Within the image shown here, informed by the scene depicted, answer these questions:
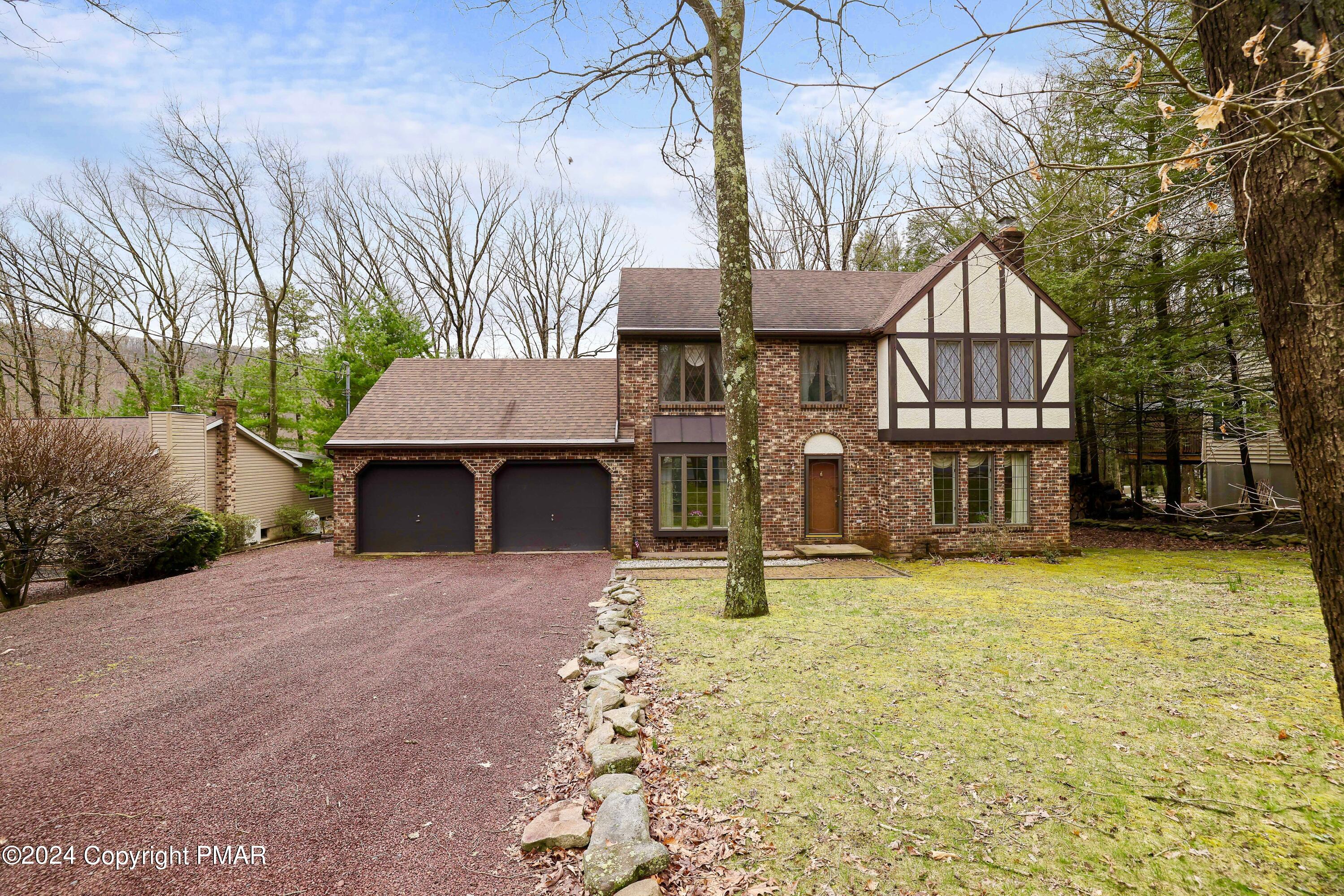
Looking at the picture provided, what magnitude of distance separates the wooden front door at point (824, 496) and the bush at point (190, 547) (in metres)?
12.9

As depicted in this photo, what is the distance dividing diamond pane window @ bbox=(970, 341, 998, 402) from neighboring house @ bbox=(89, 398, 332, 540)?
1713 cm

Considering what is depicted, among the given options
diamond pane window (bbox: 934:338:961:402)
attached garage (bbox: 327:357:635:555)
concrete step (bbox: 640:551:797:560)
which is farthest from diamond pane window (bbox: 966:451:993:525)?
attached garage (bbox: 327:357:635:555)

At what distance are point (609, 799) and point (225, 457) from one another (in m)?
17.9

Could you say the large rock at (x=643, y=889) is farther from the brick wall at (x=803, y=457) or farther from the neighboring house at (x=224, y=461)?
the neighboring house at (x=224, y=461)

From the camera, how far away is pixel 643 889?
2566mm

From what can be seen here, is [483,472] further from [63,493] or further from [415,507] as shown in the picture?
[63,493]

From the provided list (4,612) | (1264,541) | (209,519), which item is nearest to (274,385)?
(209,519)

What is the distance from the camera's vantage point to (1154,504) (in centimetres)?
1853

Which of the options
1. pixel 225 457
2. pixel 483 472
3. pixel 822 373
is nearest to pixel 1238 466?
pixel 822 373

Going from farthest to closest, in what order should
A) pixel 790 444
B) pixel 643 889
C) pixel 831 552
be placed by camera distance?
pixel 790 444 → pixel 831 552 → pixel 643 889

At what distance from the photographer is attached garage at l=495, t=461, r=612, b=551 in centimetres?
1329

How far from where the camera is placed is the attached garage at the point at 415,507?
521 inches

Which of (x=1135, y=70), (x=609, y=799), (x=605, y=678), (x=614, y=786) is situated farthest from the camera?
(x=605, y=678)

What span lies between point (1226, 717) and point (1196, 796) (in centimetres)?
144
